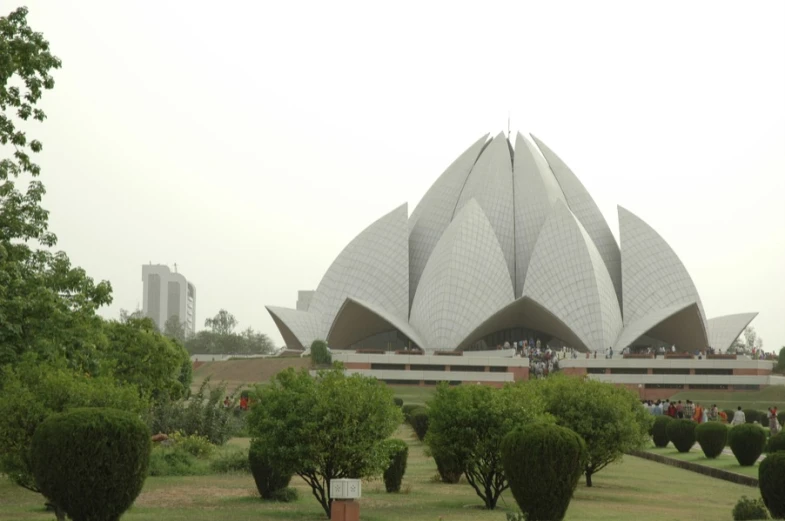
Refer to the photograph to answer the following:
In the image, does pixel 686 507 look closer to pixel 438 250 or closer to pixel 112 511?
pixel 112 511

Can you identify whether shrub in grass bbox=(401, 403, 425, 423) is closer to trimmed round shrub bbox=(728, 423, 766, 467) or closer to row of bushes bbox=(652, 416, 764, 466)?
→ row of bushes bbox=(652, 416, 764, 466)

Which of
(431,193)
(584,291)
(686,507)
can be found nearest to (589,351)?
(584,291)

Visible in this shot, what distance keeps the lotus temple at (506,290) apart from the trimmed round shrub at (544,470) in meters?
35.1

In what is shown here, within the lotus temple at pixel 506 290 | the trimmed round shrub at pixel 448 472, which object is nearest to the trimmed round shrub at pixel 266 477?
the trimmed round shrub at pixel 448 472

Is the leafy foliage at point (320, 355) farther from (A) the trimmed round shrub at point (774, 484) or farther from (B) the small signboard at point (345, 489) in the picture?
(B) the small signboard at point (345, 489)

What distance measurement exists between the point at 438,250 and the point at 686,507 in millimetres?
41347

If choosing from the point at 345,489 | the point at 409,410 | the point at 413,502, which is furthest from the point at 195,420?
the point at 345,489

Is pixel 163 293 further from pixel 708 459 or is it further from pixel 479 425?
pixel 479 425


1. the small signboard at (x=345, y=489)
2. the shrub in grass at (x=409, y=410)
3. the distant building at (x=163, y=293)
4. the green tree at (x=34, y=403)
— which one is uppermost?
the distant building at (x=163, y=293)

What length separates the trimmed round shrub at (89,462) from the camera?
8727mm

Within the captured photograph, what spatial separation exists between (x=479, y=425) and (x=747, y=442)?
8.39 m

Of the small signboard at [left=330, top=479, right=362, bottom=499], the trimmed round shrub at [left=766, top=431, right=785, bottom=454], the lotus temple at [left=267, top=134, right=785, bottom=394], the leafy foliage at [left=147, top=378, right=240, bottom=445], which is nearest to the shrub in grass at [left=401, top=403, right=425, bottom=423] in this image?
the leafy foliage at [left=147, top=378, right=240, bottom=445]

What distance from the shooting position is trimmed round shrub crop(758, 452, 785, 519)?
421 inches

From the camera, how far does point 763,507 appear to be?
448 inches
